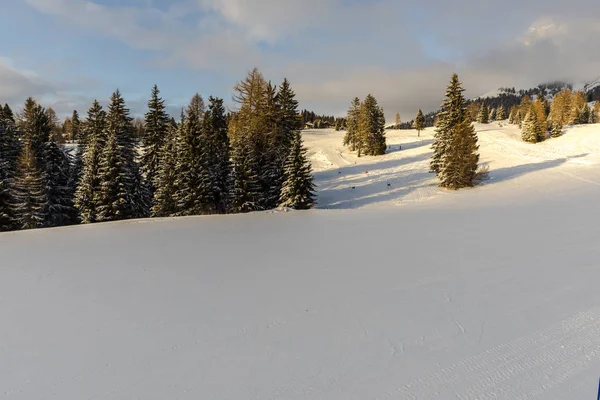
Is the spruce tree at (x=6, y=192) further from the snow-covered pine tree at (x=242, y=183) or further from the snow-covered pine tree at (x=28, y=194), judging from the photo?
the snow-covered pine tree at (x=242, y=183)

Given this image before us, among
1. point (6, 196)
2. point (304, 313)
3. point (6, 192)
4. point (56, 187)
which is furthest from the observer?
point (56, 187)

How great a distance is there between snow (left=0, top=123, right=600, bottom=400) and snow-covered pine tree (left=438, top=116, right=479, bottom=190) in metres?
16.9

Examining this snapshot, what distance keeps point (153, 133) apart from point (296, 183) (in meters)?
16.2

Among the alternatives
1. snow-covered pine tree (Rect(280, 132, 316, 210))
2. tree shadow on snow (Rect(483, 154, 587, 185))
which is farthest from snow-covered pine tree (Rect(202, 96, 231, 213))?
tree shadow on snow (Rect(483, 154, 587, 185))

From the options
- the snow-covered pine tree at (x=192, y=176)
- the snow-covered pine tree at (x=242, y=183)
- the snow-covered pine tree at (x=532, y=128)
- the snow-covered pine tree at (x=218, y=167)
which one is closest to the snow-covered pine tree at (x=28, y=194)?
the snow-covered pine tree at (x=192, y=176)

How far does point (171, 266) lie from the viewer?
9656 mm

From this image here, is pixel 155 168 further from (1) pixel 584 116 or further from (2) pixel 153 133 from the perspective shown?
(1) pixel 584 116

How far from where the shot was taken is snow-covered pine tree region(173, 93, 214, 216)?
77.7 ft

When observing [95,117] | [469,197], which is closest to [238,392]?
[469,197]

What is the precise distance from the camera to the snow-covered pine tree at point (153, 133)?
30281 mm

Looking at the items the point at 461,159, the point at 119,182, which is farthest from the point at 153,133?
the point at 461,159

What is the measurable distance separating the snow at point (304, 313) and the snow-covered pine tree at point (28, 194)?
10175 millimetres

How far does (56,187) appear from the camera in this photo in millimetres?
25828

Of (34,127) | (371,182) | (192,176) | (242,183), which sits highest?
(34,127)
